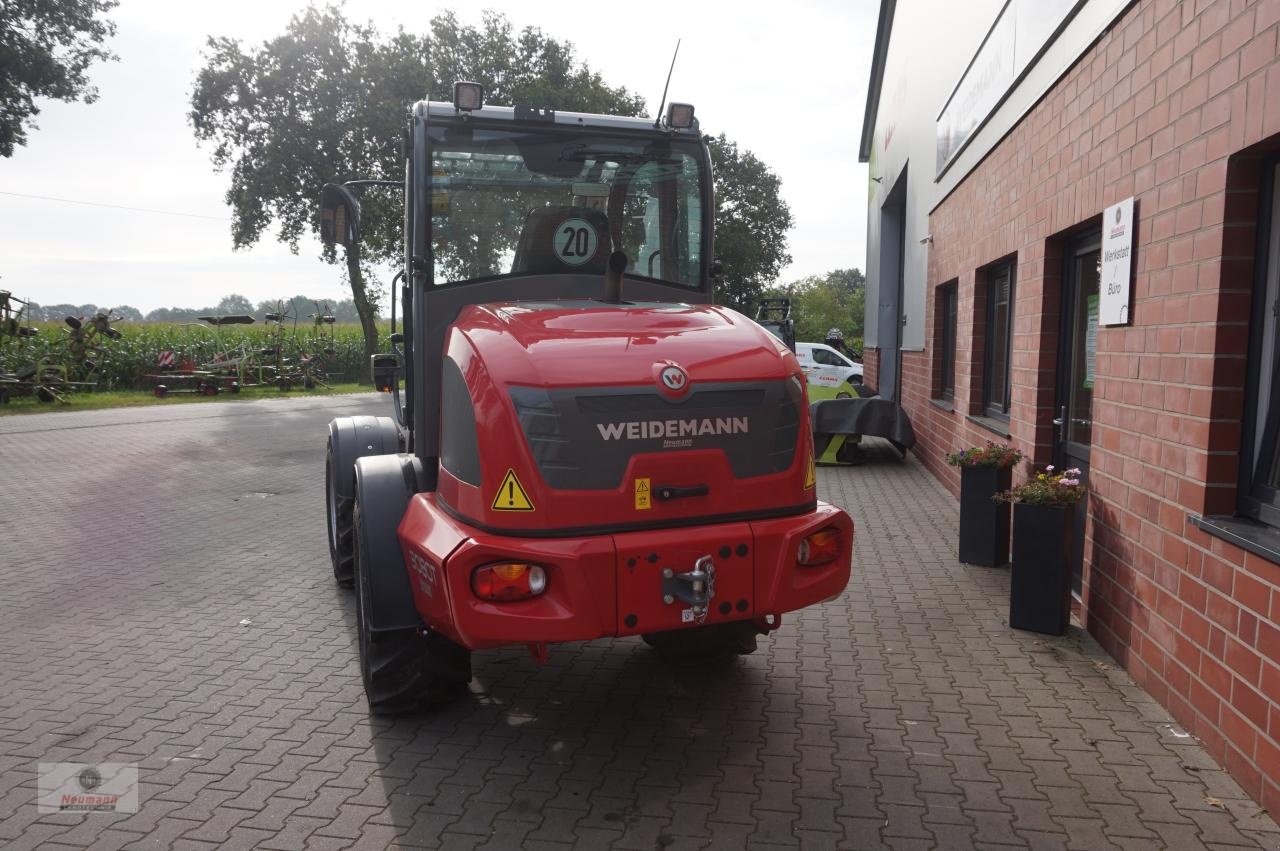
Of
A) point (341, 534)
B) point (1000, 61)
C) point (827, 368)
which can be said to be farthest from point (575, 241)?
point (827, 368)

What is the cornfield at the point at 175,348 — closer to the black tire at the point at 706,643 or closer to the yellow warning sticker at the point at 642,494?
the black tire at the point at 706,643

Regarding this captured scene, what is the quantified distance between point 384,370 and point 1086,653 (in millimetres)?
4408

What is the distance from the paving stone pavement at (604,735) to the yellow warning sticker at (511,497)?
115 cm

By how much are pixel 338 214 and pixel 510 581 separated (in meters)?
2.41

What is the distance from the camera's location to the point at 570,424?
11.8 ft

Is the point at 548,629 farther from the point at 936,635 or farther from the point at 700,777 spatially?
the point at 936,635

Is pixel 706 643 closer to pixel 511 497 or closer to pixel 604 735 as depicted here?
pixel 604 735

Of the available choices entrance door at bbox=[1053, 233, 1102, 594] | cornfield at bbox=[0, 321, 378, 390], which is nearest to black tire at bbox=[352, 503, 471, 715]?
entrance door at bbox=[1053, 233, 1102, 594]

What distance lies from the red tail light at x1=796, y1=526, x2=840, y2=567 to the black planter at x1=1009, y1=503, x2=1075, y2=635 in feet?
6.97

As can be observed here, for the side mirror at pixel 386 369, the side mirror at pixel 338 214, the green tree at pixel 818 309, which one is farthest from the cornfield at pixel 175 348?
the green tree at pixel 818 309

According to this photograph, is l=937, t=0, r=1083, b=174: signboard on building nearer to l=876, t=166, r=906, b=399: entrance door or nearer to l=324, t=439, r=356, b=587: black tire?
l=324, t=439, r=356, b=587: black tire

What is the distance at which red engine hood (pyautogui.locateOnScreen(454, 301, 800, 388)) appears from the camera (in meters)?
3.68

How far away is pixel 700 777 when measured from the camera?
12.8 feet

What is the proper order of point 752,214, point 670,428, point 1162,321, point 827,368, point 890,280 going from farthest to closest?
point 752,214 < point 827,368 < point 890,280 < point 1162,321 < point 670,428
